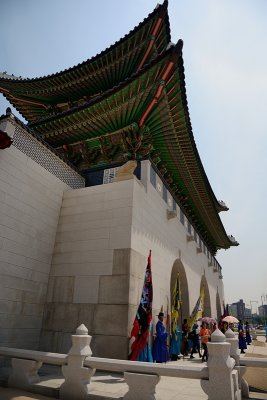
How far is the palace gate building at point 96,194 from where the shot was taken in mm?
7777

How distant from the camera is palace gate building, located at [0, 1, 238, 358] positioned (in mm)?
7777

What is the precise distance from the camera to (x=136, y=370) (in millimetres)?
5020

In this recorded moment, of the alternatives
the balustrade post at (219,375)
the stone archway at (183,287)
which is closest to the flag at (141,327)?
the balustrade post at (219,375)

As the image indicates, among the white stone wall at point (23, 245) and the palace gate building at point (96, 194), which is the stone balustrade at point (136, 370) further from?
the palace gate building at point (96, 194)

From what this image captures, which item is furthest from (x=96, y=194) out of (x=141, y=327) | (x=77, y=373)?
(x=77, y=373)

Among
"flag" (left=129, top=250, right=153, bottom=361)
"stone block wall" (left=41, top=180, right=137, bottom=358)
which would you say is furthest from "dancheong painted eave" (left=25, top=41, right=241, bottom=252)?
"flag" (left=129, top=250, right=153, bottom=361)

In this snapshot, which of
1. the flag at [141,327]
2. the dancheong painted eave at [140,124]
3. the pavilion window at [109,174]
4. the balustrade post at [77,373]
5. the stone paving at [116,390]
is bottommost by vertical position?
the stone paving at [116,390]

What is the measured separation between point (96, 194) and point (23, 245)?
289cm

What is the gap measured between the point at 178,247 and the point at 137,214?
5680mm

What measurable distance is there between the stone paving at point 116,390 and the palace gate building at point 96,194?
105 cm

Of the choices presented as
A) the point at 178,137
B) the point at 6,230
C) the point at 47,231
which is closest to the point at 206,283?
the point at 178,137

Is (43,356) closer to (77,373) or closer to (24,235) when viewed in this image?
(77,373)

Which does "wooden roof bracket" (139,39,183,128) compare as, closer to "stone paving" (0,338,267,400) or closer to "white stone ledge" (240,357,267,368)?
"white stone ledge" (240,357,267,368)

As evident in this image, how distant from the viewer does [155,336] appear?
8.46 metres
